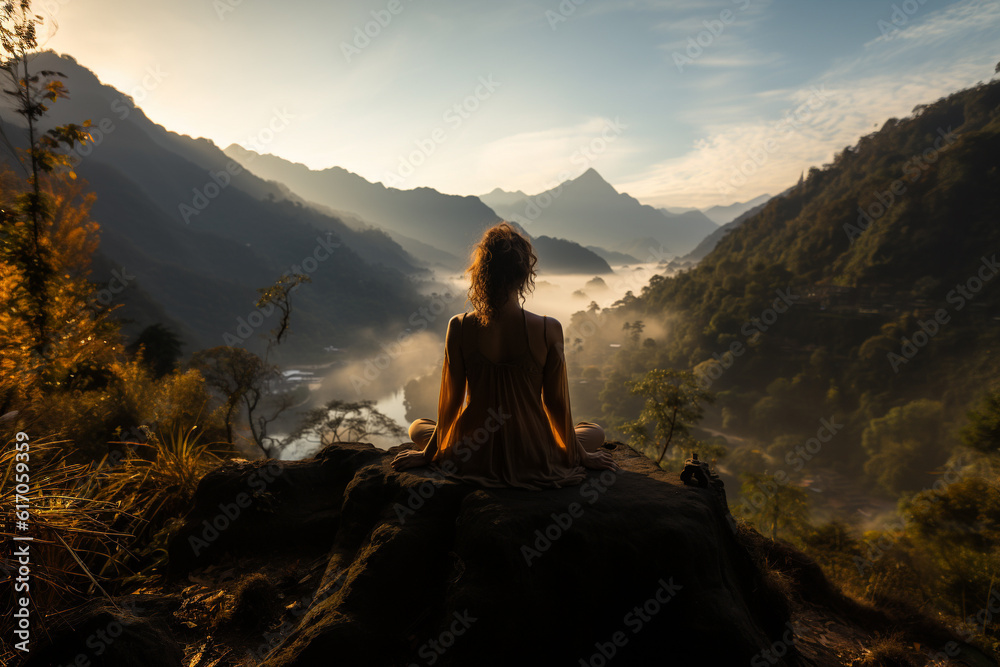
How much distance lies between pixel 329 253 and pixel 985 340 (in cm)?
11338

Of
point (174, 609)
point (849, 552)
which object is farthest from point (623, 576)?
point (849, 552)

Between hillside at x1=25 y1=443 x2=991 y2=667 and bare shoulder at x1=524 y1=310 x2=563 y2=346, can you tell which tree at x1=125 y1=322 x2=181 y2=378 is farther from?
bare shoulder at x1=524 y1=310 x2=563 y2=346

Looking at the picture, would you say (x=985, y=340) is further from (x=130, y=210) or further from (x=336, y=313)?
(x=130, y=210)

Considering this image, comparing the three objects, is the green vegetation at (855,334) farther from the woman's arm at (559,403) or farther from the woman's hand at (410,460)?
the woman's hand at (410,460)

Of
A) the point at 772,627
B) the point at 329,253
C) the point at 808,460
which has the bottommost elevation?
the point at 808,460

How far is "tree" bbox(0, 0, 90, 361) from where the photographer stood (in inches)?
216

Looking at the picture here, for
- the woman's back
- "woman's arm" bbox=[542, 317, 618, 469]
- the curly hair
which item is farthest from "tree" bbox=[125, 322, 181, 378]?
"woman's arm" bbox=[542, 317, 618, 469]

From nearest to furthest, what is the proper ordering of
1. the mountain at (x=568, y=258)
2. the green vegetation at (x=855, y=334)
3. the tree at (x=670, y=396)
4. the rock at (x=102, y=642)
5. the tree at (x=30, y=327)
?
1. the rock at (x=102, y=642)
2. the tree at (x=30, y=327)
3. the tree at (x=670, y=396)
4. the green vegetation at (x=855, y=334)
5. the mountain at (x=568, y=258)

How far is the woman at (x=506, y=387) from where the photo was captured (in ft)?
10.4

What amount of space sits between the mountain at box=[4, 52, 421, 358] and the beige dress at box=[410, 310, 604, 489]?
58.4 metres

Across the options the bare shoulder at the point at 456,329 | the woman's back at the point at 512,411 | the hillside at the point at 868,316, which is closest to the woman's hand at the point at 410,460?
the woman's back at the point at 512,411

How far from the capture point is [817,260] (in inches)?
2501

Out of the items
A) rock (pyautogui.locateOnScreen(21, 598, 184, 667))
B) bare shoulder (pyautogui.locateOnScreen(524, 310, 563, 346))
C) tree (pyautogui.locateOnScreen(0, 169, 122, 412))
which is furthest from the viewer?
tree (pyautogui.locateOnScreen(0, 169, 122, 412))

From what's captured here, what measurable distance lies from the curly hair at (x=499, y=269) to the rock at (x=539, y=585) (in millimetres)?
1379
